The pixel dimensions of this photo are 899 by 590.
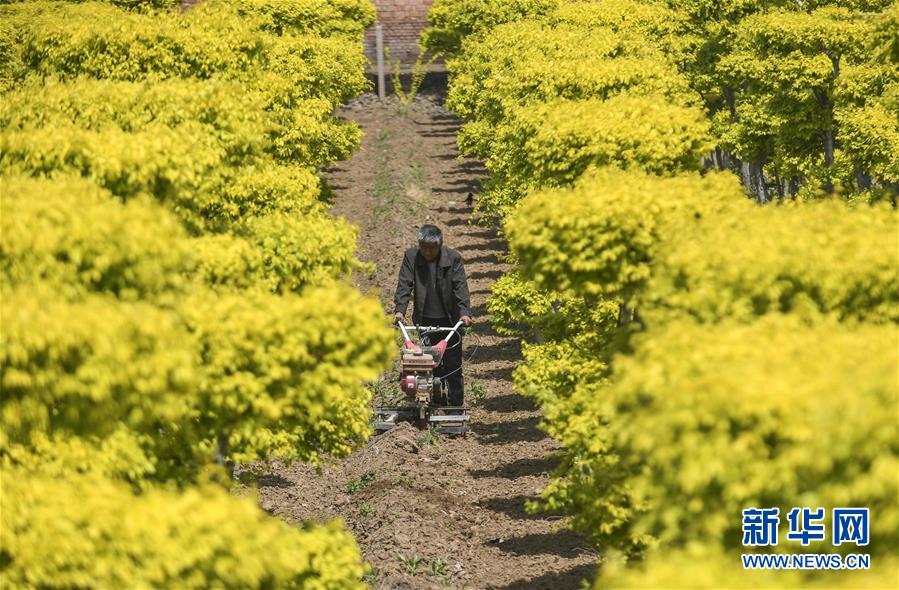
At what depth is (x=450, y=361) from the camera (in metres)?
23.4

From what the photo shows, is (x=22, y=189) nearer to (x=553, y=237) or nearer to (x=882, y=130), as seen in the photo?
(x=553, y=237)

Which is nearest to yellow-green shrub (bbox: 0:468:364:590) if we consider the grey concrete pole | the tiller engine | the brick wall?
the tiller engine

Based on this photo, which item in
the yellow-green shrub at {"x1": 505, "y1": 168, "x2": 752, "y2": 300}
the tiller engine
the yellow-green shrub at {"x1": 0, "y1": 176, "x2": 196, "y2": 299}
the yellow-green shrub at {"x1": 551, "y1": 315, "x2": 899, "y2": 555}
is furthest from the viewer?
the tiller engine

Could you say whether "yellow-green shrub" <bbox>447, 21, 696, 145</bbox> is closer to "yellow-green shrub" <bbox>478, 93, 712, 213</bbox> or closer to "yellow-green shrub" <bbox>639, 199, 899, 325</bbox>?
"yellow-green shrub" <bbox>478, 93, 712, 213</bbox>

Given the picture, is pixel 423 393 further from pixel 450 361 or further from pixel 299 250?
pixel 299 250

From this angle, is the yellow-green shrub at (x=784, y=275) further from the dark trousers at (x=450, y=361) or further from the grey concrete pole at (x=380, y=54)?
the grey concrete pole at (x=380, y=54)

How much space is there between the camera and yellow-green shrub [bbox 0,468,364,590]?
10.5m

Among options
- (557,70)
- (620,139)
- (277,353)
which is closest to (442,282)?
(620,139)

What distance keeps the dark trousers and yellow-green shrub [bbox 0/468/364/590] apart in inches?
476

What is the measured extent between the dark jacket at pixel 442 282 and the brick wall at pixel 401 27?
54.4 m

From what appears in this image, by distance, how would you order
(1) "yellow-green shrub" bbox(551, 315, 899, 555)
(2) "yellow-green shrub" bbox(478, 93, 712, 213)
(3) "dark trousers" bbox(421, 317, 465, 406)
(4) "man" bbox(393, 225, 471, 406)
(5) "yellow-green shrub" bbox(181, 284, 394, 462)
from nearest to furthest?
(1) "yellow-green shrub" bbox(551, 315, 899, 555) < (5) "yellow-green shrub" bbox(181, 284, 394, 462) < (2) "yellow-green shrub" bbox(478, 93, 712, 213) < (4) "man" bbox(393, 225, 471, 406) < (3) "dark trousers" bbox(421, 317, 465, 406)

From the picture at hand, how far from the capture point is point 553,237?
1611 centimetres

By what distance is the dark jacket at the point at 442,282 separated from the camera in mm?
22984

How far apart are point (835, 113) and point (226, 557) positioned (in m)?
27.3
